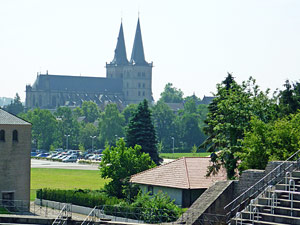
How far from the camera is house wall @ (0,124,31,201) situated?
4209cm

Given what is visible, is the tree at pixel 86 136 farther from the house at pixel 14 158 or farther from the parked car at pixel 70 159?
the house at pixel 14 158

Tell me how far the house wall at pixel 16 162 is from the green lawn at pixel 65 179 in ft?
32.5

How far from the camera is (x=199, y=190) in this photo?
Answer: 39531mm

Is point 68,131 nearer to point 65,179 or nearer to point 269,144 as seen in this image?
point 65,179

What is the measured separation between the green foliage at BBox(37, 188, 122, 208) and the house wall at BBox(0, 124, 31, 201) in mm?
3318

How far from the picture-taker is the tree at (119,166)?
47469 millimetres

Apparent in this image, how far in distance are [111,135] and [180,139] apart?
24.5m

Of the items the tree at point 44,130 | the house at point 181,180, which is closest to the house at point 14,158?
the house at point 181,180

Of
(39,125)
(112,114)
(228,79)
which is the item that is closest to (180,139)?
(112,114)

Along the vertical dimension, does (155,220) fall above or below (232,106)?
below

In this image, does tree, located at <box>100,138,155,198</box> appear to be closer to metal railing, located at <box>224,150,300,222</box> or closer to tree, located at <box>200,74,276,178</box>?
tree, located at <box>200,74,276,178</box>

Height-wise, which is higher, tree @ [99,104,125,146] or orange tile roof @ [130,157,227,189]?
tree @ [99,104,125,146]

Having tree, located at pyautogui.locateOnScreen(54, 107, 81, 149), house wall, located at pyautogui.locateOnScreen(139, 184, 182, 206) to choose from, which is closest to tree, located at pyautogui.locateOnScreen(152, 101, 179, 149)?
tree, located at pyautogui.locateOnScreen(54, 107, 81, 149)

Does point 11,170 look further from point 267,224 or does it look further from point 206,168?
point 267,224
